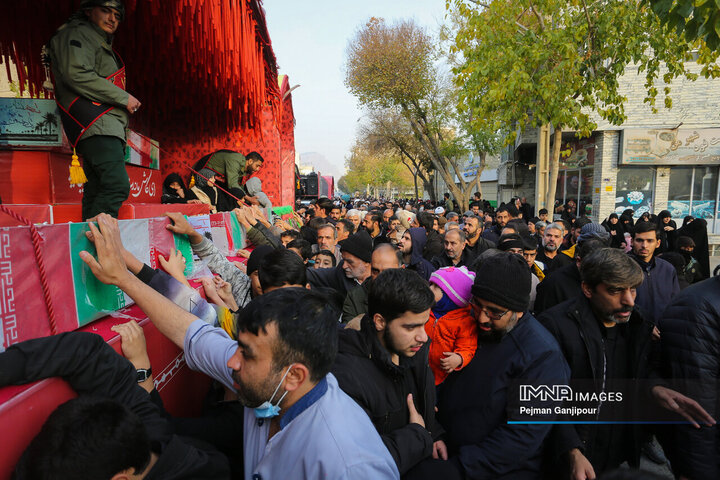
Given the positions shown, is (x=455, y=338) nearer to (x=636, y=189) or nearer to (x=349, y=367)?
(x=349, y=367)

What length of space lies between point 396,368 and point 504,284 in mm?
713

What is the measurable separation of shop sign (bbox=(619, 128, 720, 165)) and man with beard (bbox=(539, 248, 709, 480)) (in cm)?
1613

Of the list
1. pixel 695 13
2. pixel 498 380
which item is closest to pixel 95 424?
pixel 498 380

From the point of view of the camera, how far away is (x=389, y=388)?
185 centimetres

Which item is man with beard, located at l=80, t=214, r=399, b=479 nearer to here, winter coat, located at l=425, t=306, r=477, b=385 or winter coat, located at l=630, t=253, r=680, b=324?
winter coat, located at l=425, t=306, r=477, b=385

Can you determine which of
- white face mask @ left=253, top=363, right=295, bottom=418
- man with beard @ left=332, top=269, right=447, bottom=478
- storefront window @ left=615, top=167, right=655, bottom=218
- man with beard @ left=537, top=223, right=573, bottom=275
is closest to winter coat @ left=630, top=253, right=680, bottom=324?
man with beard @ left=537, top=223, right=573, bottom=275

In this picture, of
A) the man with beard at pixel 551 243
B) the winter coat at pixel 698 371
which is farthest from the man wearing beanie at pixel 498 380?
the man with beard at pixel 551 243

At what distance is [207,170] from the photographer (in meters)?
5.70

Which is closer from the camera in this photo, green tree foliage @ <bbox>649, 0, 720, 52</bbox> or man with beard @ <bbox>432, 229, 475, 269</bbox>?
green tree foliage @ <bbox>649, 0, 720, 52</bbox>

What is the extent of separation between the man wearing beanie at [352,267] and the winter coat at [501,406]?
1550 mm

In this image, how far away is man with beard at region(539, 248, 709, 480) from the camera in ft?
7.85

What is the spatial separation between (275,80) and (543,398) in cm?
402

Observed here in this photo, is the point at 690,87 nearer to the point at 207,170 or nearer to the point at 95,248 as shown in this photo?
the point at 207,170

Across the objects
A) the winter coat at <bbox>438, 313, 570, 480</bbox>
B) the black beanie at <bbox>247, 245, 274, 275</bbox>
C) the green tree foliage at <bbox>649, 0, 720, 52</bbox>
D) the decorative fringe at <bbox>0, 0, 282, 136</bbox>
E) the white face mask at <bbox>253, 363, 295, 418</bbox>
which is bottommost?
the winter coat at <bbox>438, 313, 570, 480</bbox>
